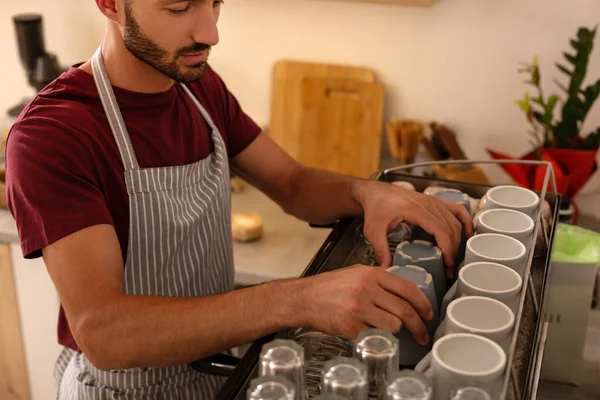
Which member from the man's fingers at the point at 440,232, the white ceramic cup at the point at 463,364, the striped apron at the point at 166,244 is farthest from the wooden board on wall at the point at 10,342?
the white ceramic cup at the point at 463,364

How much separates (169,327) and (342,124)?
136 centimetres

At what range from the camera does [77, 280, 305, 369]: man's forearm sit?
0.97 metres

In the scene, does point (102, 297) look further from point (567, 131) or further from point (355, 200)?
point (567, 131)

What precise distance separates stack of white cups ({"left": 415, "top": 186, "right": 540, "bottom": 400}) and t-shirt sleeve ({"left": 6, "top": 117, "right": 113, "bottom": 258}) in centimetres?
51

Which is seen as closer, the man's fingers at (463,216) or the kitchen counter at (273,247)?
the man's fingers at (463,216)

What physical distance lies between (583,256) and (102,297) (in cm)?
109

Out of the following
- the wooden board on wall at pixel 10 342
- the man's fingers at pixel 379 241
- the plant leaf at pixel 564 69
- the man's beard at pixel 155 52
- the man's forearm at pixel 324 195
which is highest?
the man's beard at pixel 155 52

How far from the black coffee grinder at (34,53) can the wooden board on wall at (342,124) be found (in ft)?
2.53

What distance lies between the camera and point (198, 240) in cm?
132

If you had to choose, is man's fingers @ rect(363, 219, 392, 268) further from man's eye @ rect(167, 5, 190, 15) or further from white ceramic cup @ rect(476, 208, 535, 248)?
man's eye @ rect(167, 5, 190, 15)

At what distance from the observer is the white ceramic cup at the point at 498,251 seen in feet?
3.19

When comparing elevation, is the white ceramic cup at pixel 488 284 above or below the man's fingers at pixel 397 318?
above

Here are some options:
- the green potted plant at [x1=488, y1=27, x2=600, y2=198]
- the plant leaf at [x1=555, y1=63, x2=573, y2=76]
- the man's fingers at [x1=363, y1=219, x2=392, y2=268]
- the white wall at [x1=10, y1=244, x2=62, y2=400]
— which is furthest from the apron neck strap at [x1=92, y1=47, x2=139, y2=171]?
the plant leaf at [x1=555, y1=63, x2=573, y2=76]

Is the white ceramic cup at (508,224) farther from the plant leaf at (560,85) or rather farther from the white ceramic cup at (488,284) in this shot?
the plant leaf at (560,85)
